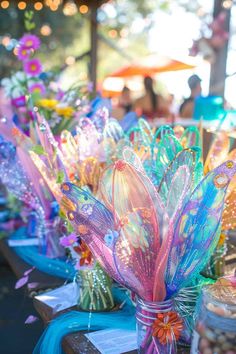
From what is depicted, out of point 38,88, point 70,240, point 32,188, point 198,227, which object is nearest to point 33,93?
point 38,88

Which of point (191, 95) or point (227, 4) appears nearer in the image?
point (191, 95)

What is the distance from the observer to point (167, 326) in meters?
0.96

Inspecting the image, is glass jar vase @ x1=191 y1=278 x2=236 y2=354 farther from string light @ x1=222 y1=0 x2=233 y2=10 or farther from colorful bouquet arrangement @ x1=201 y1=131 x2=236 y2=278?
string light @ x1=222 y1=0 x2=233 y2=10

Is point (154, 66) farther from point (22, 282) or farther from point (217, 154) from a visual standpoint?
point (22, 282)

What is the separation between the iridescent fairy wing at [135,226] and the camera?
3.02 ft

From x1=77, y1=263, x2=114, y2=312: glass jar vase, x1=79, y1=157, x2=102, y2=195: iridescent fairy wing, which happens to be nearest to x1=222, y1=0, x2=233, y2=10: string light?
x1=79, y1=157, x2=102, y2=195: iridescent fairy wing

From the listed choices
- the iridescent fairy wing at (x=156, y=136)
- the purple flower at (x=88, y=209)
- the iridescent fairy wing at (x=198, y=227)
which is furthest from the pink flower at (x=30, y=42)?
the iridescent fairy wing at (x=198, y=227)

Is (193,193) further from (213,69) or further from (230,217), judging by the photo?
(213,69)

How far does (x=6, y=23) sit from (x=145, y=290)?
953cm

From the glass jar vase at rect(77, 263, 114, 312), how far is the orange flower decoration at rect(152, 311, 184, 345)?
0.32 meters

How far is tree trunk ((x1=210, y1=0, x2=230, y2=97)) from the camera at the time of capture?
16.8ft

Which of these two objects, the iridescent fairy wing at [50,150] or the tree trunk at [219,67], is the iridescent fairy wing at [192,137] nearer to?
the iridescent fairy wing at [50,150]

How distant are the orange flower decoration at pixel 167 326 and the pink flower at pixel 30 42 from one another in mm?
1553

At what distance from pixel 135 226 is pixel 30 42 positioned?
59.0 inches
